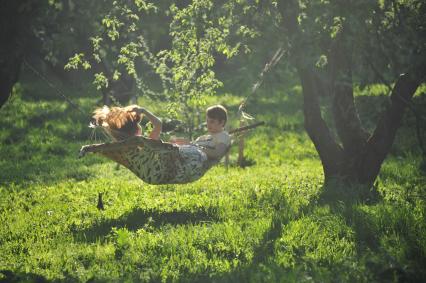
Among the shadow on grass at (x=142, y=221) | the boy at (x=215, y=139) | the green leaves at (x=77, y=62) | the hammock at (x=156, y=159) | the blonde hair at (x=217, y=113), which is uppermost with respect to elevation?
the green leaves at (x=77, y=62)

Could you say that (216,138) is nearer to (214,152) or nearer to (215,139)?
(215,139)

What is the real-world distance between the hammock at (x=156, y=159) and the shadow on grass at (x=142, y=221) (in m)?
0.48

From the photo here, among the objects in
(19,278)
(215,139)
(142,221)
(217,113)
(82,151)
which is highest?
(217,113)

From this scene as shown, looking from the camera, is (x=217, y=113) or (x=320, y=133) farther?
(x=320, y=133)

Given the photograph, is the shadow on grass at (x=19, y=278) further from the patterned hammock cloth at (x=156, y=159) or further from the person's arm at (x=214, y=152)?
the person's arm at (x=214, y=152)

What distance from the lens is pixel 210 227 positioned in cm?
740

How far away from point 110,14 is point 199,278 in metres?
4.99

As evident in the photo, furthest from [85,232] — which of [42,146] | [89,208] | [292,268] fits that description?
[42,146]

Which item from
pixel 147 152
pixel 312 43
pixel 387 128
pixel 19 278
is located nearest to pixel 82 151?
pixel 147 152

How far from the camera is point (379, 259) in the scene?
222 inches

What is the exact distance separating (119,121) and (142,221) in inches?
56.7

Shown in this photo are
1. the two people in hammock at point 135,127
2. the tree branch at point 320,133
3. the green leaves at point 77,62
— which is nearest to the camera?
the two people in hammock at point 135,127

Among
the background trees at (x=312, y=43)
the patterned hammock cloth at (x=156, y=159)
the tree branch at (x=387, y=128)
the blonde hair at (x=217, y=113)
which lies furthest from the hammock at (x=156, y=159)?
the tree branch at (x=387, y=128)

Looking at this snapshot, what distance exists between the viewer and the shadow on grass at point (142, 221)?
7.40 metres
